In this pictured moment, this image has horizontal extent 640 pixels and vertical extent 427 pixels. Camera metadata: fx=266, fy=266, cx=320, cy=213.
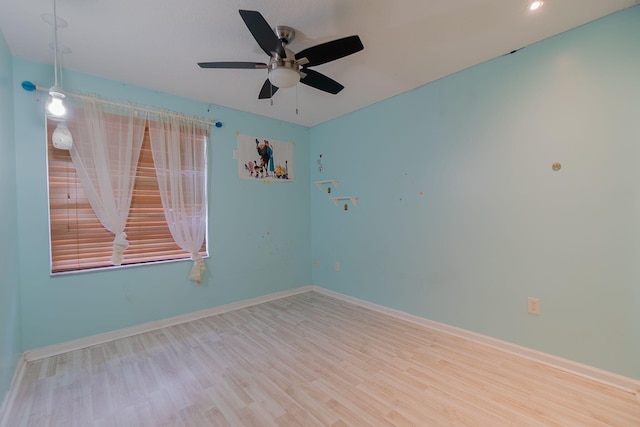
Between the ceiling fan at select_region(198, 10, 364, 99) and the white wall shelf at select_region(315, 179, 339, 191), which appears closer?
the ceiling fan at select_region(198, 10, 364, 99)

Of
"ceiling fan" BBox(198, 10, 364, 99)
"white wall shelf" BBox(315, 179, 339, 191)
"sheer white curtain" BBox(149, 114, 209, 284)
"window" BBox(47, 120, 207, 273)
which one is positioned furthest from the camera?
"white wall shelf" BBox(315, 179, 339, 191)

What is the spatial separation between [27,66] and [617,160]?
4580 millimetres

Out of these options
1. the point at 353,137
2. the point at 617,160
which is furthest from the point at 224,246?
the point at 617,160

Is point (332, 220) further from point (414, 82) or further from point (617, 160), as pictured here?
point (617, 160)

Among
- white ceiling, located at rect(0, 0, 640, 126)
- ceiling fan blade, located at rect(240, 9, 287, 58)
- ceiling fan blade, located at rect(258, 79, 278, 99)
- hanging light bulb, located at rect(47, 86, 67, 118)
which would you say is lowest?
hanging light bulb, located at rect(47, 86, 67, 118)

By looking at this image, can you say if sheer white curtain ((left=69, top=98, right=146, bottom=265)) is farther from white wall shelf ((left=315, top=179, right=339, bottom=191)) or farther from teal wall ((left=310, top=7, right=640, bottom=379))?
teal wall ((left=310, top=7, right=640, bottom=379))

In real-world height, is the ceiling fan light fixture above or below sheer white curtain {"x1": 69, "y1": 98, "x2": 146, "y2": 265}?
above

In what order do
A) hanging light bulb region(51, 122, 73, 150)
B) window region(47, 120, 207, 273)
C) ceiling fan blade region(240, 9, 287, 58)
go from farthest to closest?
window region(47, 120, 207, 273) < hanging light bulb region(51, 122, 73, 150) < ceiling fan blade region(240, 9, 287, 58)

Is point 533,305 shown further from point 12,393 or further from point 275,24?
point 12,393

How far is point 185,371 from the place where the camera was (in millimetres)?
2068

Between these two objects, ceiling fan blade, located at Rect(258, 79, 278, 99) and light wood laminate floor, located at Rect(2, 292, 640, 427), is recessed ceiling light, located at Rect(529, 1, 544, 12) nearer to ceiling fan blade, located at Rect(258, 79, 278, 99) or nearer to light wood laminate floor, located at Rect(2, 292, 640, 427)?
ceiling fan blade, located at Rect(258, 79, 278, 99)

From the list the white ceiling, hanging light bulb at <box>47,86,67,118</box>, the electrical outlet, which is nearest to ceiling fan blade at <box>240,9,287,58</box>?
the white ceiling

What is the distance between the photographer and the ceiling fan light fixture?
1799 millimetres

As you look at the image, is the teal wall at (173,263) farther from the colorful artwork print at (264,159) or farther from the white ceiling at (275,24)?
the white ceiling at (275,24)
